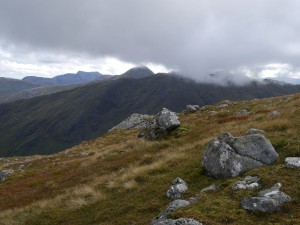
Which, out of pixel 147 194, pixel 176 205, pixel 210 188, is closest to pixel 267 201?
pixel 176 205

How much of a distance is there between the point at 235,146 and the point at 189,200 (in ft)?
17.0

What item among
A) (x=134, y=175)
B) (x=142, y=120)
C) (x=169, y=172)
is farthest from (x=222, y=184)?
(x=142, y=120)

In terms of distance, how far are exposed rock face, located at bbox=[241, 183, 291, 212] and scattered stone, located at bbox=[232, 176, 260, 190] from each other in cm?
116

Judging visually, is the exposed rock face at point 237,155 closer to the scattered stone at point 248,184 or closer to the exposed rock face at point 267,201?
the scattered stone at point 248,184

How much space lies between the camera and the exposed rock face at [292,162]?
691 inches

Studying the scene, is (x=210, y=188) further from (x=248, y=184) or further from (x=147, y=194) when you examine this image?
(x=147, y=194)

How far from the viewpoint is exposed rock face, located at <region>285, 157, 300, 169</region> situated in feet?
57.6

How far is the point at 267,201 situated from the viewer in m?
14.0

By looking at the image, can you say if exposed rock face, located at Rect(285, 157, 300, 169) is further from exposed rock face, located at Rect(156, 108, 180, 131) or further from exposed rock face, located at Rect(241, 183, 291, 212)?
exposed rock face, located at Rect(156, 108, 180, 131)

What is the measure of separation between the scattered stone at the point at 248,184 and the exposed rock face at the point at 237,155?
1.92 metres

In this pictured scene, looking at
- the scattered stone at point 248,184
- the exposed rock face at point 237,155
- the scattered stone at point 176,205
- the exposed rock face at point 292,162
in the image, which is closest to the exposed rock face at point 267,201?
the scattered stone at point 248,184

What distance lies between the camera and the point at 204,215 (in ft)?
44.5

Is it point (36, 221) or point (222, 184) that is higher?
point (222, 184)

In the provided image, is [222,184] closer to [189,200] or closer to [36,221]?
[189,200]
